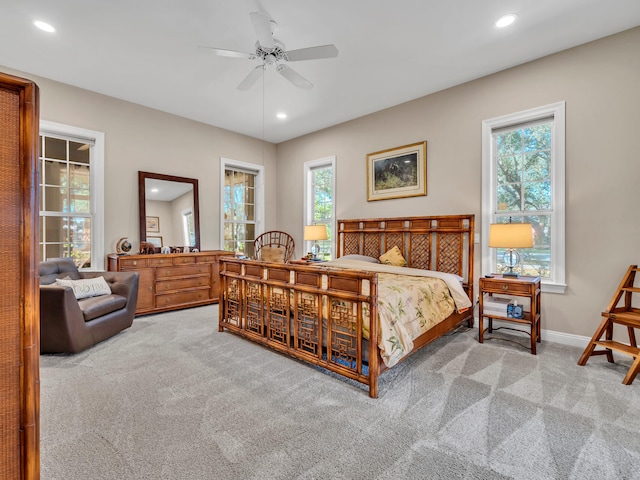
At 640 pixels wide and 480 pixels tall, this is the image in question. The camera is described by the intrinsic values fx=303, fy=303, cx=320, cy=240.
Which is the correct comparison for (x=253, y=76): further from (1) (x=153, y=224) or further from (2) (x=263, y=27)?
(1) (x=153, y=224)

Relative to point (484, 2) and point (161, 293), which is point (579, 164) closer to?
point (484, 2)

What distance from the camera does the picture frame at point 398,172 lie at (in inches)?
170

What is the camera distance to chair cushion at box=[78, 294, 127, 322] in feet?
9.86

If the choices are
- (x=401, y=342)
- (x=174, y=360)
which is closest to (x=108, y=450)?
(x=174, y=360)

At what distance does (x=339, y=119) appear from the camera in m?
5.17

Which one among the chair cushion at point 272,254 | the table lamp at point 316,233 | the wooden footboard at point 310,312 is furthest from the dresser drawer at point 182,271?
the table lamp at point 316,233

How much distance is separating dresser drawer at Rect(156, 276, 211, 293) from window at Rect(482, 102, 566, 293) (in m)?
4.08

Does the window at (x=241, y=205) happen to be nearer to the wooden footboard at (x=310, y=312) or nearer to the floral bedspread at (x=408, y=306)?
the wooden footboard at (x=310, y=312)

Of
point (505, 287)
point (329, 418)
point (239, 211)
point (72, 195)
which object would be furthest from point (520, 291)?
point (72, 195)

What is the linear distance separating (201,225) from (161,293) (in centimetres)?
139

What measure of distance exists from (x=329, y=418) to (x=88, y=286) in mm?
3001

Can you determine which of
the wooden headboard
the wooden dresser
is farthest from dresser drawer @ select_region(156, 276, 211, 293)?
the wooden headboard

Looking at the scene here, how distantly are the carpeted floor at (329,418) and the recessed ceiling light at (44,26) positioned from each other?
3102 mm

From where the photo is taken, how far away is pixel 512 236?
305 cm
